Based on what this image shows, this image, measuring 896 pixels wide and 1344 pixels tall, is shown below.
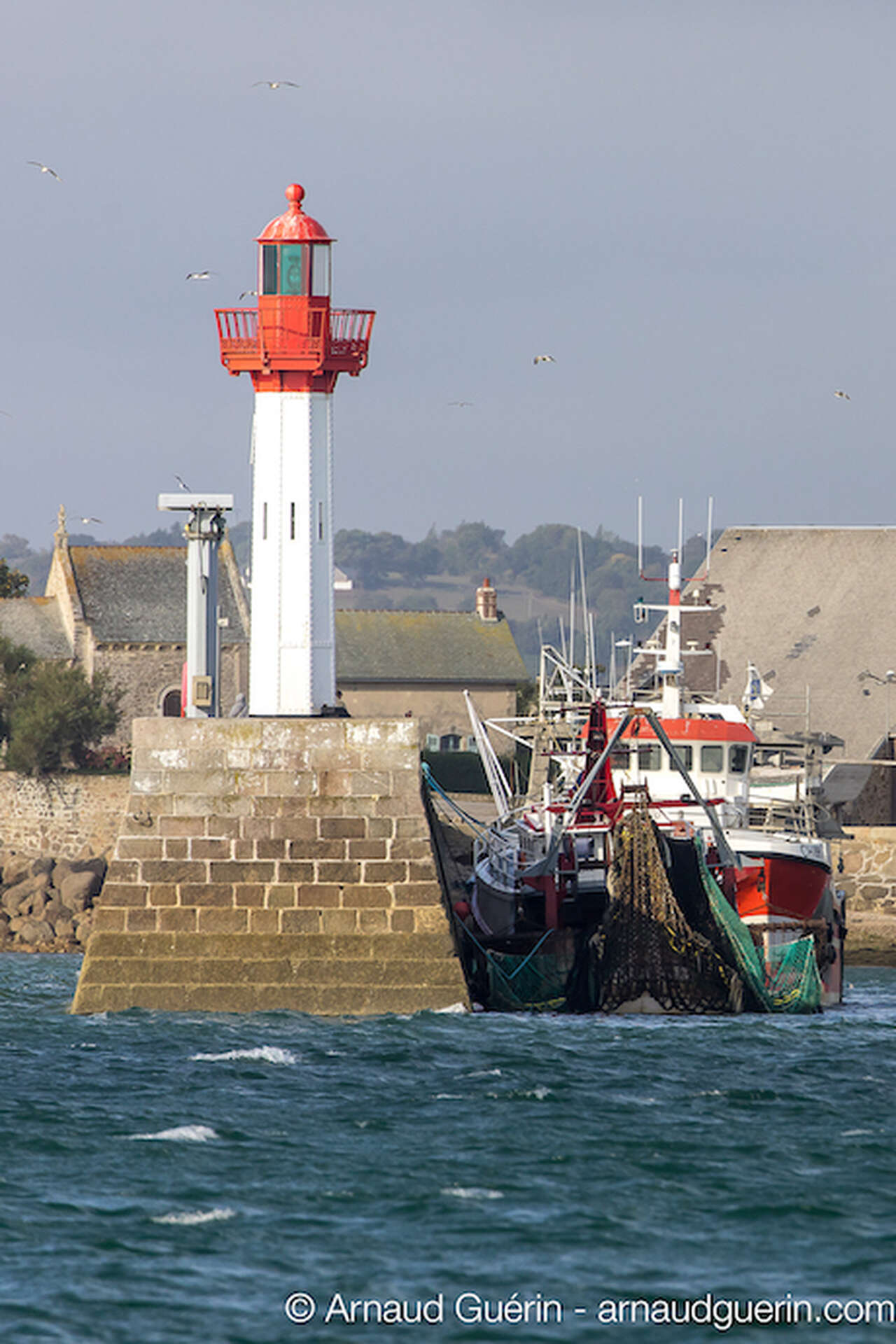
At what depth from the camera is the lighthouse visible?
1029 inches

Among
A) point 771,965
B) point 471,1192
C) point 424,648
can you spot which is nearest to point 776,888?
point 771,965

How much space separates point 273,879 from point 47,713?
32155mm

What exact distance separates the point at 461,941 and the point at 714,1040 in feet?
11.6

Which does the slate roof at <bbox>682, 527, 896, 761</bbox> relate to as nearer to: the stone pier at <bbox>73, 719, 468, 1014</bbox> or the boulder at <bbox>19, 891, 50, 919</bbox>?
the boulder at <bbox>19, 891, 50, 919</bbox>

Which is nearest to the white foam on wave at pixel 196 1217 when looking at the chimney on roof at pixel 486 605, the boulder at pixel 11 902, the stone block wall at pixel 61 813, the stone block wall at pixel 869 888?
the stone block wall at pixel 869 888

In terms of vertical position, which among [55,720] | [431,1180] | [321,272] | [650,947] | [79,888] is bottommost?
[79,888]

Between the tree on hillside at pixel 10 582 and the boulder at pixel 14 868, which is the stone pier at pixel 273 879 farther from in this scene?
the tree on hillside at pixel 10 582

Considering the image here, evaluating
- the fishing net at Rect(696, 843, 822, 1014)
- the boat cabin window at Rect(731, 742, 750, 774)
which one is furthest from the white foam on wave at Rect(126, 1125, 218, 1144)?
the boat cabin window at Rect(731, 742, 750, 774)

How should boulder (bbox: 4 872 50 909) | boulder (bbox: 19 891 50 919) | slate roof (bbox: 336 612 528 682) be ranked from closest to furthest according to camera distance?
1. boulder (bbox: 19 891 50 919)
2. boulder (bbox: 4 872 50 909)
3. slate roof (bbox: 336 612 528 682)

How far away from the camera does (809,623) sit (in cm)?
5203

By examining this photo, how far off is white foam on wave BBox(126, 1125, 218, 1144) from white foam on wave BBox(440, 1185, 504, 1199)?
2.38m

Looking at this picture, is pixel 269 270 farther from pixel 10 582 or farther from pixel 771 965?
pixel 10 582

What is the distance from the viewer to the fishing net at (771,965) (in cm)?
2369

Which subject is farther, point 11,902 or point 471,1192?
point 11,902
